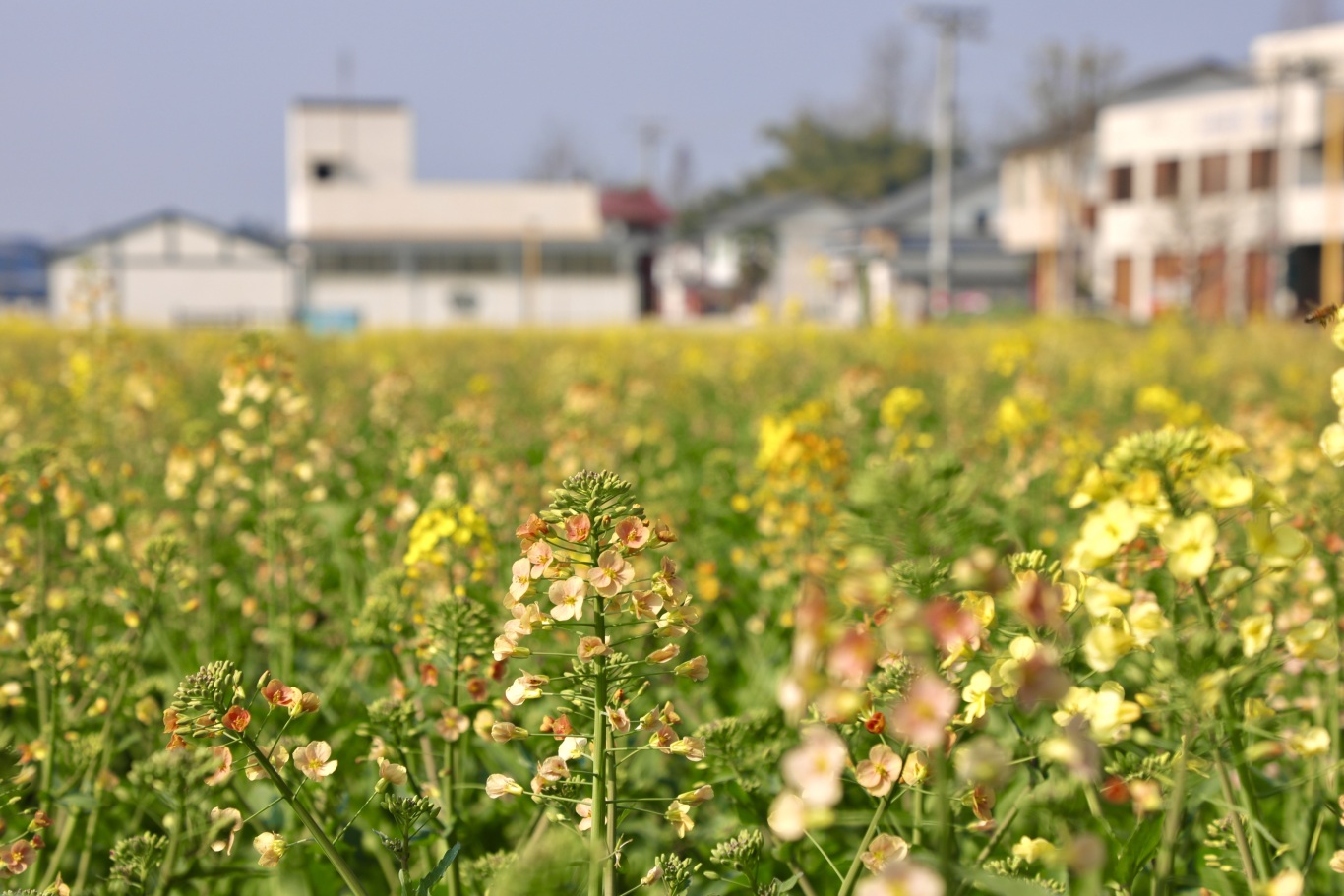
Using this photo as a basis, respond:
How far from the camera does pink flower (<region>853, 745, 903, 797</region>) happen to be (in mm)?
1202

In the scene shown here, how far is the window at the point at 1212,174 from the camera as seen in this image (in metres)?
36.5

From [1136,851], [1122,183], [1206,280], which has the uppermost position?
[1122,183]

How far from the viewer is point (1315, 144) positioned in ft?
111

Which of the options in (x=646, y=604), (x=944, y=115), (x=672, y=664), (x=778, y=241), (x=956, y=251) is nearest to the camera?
(x=646, y=604)

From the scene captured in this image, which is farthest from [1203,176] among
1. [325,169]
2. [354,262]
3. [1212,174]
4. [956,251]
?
[325,169]

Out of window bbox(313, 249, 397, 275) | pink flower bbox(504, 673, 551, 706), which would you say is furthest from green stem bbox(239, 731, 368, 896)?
window bbox(313, 249, 397, 275)

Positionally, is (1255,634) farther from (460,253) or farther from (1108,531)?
(460,253)

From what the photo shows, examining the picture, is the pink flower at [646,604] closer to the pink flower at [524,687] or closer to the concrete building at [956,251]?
the pink flower at [524,687]

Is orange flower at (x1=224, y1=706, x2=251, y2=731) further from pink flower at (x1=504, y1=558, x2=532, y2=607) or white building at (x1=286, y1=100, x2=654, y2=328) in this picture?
white building at (x1=286, y1=100, x2=654, y2=328)

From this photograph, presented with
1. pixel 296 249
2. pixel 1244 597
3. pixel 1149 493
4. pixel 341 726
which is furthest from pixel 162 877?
pixel 296 249

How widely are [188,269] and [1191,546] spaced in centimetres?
5282

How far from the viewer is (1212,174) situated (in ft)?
121

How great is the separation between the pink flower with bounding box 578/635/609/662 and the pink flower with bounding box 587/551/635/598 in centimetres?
4

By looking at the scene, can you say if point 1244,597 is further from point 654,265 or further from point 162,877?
point 654,265
